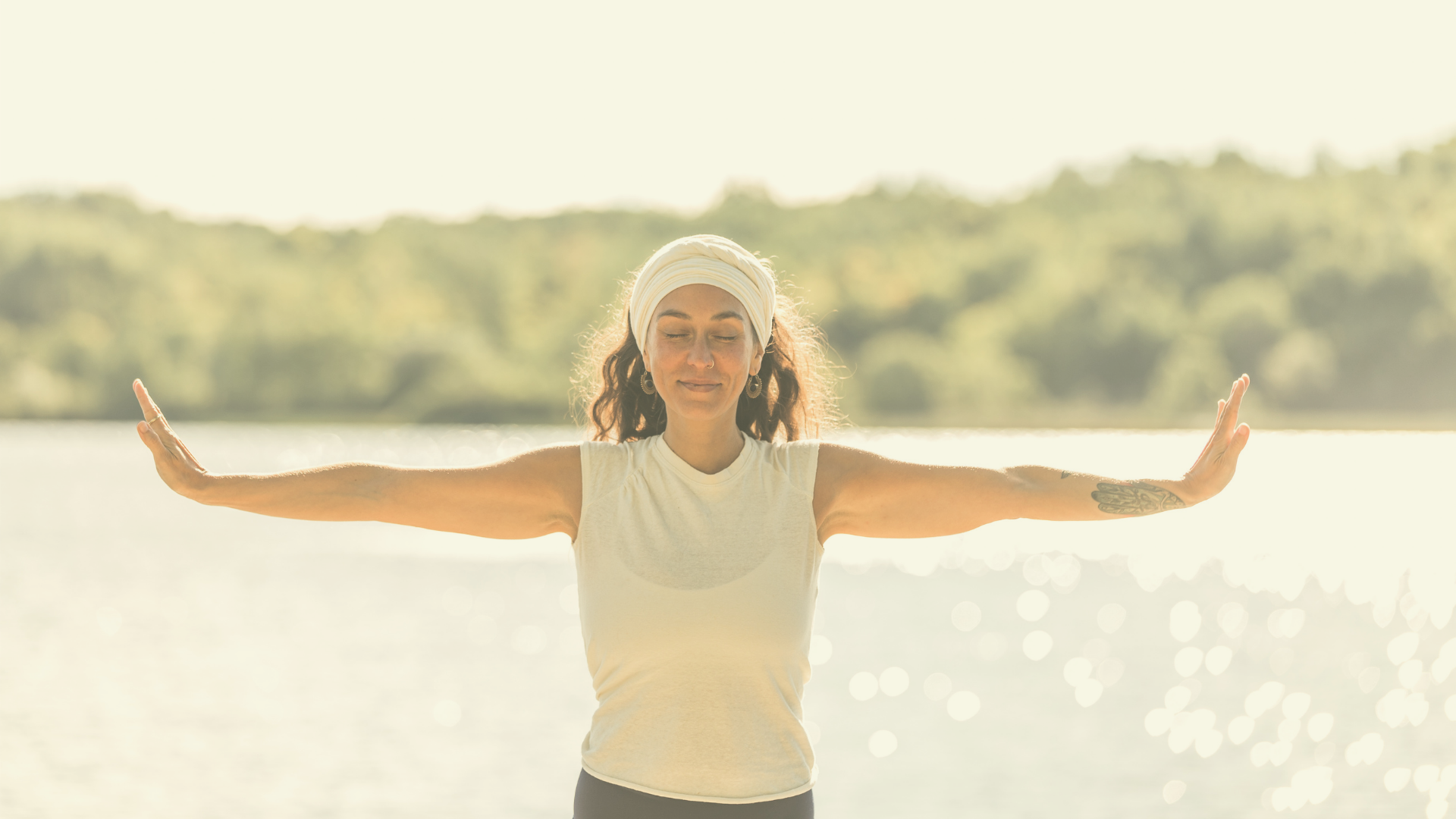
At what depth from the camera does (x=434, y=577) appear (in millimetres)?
27953

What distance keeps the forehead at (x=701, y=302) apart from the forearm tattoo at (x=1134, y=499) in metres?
0.97

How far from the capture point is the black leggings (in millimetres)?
2965

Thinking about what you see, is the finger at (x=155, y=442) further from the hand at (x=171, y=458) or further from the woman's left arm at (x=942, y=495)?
the woman's left arm at (x=942, y=495)

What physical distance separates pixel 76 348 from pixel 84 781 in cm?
7558

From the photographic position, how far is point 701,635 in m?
2.94

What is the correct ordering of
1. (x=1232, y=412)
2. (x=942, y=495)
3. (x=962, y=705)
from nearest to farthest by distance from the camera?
(x=942, y=495)
(x=1232, y=412)
(x=962, y=705)

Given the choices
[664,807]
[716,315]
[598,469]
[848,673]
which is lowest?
[664,807]

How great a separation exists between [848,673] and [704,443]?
650 inches

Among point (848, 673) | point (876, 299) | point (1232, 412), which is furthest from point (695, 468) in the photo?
point (876, 299)

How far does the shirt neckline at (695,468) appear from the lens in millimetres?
3121

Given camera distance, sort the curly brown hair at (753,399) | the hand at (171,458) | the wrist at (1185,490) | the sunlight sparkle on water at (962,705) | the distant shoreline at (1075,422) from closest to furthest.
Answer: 1. the hand at (171,458)
2. the wrist at (1185,490)
3. the curly brown hair at (753,399)
4. the sunlight sparkle on water at (962,705)
5. the distant shoreline at (1075,422)

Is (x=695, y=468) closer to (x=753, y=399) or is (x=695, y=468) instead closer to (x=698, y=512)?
(x=698, y=512)

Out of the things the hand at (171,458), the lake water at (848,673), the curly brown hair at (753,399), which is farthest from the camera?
the lake water at (848,673)

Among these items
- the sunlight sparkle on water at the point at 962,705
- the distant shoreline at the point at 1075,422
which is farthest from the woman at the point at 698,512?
the distant shoreline at the point at 1075,422
